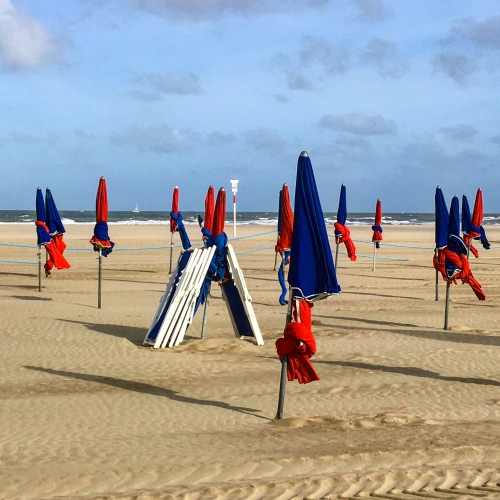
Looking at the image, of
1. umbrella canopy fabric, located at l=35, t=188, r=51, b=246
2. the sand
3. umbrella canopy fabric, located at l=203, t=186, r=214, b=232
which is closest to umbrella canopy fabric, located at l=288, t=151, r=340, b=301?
the sand

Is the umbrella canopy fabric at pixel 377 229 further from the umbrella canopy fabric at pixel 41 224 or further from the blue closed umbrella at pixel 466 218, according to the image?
the umbrella canopy fabric at pixel 41 224

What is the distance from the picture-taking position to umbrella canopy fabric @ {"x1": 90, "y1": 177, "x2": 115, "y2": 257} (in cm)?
1486

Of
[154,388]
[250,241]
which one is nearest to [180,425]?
[154,388]

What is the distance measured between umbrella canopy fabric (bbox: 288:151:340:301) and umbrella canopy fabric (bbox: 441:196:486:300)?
6.36 m

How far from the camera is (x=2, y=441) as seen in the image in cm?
680

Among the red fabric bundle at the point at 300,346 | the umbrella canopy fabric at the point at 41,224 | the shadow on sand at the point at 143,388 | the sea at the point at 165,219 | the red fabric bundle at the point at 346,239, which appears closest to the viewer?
the red fabric bundle at the point at 300,346

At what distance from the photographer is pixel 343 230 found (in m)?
20.7

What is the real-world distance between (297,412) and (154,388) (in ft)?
6.48

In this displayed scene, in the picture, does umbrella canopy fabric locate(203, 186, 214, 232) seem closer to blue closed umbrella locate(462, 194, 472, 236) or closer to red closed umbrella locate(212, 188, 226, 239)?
red closed umbrella locate(212, 188, 226, 239)

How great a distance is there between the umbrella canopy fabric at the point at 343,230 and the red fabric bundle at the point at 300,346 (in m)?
12.5

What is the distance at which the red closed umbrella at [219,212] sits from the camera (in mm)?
11312

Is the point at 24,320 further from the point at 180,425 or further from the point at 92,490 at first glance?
the point at 92,490

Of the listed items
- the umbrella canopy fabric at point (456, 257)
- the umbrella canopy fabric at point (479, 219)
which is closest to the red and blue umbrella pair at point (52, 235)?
the umbrella canopy fabric at point (456, 257)

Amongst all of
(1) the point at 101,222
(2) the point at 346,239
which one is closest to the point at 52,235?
(1) the point at 101,222
